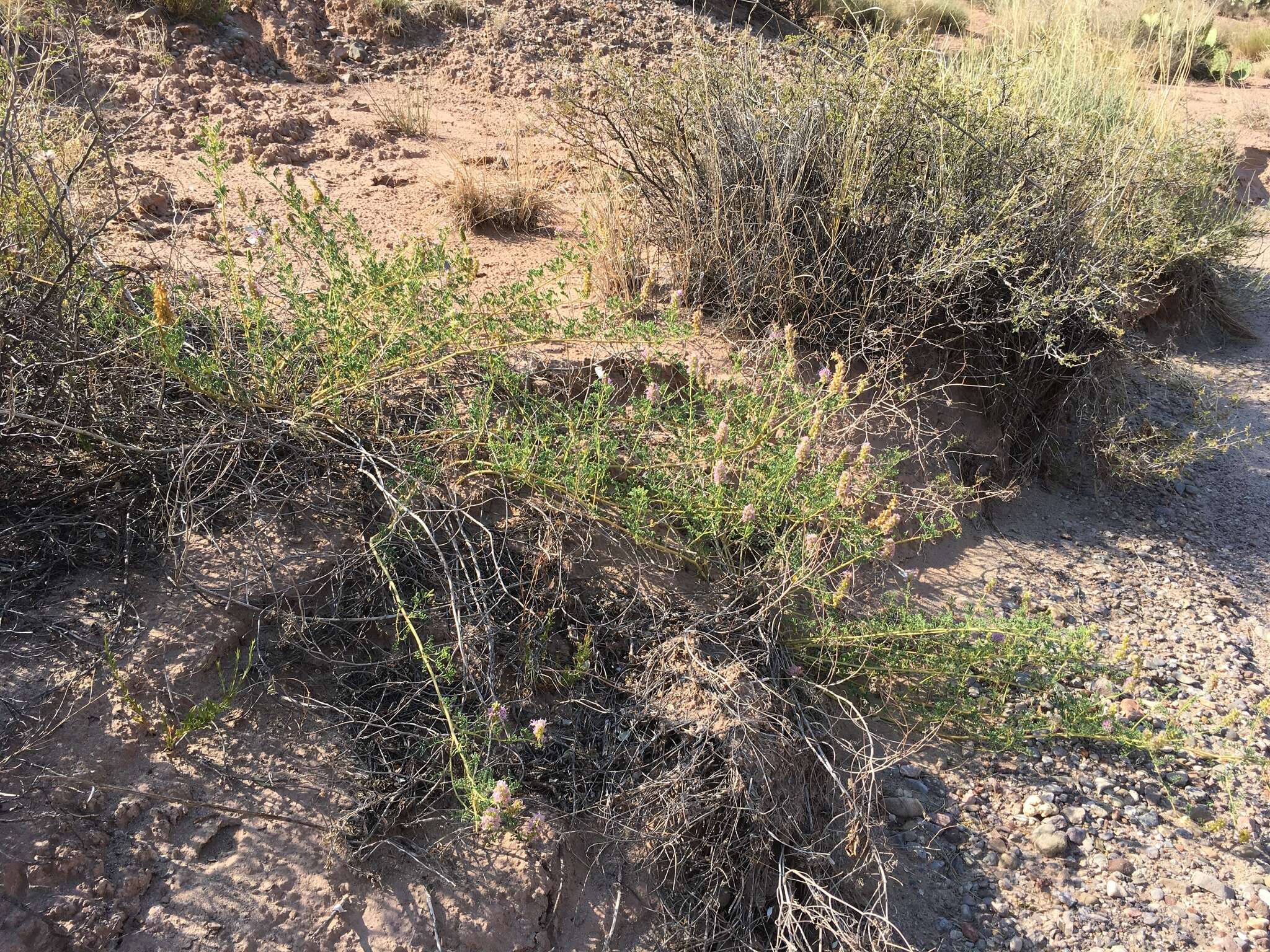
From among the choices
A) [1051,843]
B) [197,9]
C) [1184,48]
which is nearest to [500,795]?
[1051,843]

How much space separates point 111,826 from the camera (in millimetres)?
1998

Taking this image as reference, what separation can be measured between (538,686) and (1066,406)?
3035mm

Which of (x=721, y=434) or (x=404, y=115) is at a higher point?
(x=404, y=115)

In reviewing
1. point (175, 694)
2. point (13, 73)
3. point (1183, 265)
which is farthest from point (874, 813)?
point (1183, 265)

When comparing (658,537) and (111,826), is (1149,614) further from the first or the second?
(111,826)

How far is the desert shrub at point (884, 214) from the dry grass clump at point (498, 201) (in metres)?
0.33

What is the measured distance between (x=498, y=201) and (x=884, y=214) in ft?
5.71

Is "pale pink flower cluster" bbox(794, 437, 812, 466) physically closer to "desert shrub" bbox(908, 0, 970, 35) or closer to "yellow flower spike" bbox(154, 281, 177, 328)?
"yellow flower spike" bbox(154, 281, 177, 328)

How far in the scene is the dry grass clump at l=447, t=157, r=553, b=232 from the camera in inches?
157

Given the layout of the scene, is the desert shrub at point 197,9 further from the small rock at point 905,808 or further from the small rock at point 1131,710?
the small rock at point 1131,710

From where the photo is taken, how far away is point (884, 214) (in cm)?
362

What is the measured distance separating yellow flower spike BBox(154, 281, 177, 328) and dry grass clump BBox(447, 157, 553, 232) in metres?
1.78

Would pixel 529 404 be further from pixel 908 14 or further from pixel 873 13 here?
pixel 908 14

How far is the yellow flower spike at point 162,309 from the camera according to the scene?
2.31 meters
